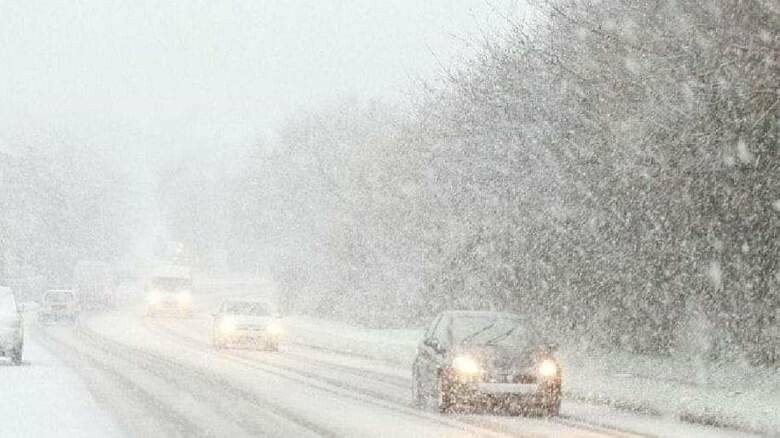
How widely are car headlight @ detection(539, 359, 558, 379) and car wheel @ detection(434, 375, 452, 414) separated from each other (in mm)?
1303

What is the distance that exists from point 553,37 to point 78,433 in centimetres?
1713

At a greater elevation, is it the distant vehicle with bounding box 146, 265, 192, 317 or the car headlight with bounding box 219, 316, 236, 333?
the distant vehicle with bounding box 146, 265, 192, 317

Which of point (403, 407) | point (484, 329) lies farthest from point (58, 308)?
point (484, 329)

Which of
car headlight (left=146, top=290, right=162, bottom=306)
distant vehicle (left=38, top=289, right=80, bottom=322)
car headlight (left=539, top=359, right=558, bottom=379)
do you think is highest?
car headlight (left=146, top=290, right=162, bottom=306)

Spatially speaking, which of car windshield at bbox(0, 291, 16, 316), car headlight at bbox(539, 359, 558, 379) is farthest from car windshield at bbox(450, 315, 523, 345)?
car windshield at bbox(0, 291, 16, 316)

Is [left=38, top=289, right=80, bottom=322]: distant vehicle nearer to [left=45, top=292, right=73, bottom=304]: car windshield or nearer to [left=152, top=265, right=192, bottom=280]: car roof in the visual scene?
[left=45, top=292, right=73, bottom=304]: car windshield

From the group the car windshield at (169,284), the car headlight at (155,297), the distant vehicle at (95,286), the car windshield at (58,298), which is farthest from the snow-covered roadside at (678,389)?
the distant vehicle at (95,286)

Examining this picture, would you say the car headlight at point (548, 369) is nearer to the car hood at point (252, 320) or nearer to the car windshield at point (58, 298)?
the car hood at point (252, 320)

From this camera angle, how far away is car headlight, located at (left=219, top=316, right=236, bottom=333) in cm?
4003

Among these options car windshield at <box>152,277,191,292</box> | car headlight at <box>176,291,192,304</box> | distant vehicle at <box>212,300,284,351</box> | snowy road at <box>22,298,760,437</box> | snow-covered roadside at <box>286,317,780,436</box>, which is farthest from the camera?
car windshield at <box>152,277,191,292</box>

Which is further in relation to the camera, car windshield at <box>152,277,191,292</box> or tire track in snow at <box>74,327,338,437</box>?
car windshield at <box>152,277,191,292</box>

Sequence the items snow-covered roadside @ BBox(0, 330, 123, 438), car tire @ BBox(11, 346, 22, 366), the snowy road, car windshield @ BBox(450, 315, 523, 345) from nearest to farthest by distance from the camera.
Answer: snow-covered roadside @ BBox(0, 330, 123, 438) → the snowy road → car windshield @ BBox(450, 315, 523, 345) → car tire @ BBox(11, 346, 22, 366)

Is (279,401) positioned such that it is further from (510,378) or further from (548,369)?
(548,369)

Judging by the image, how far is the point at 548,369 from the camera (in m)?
19.5
